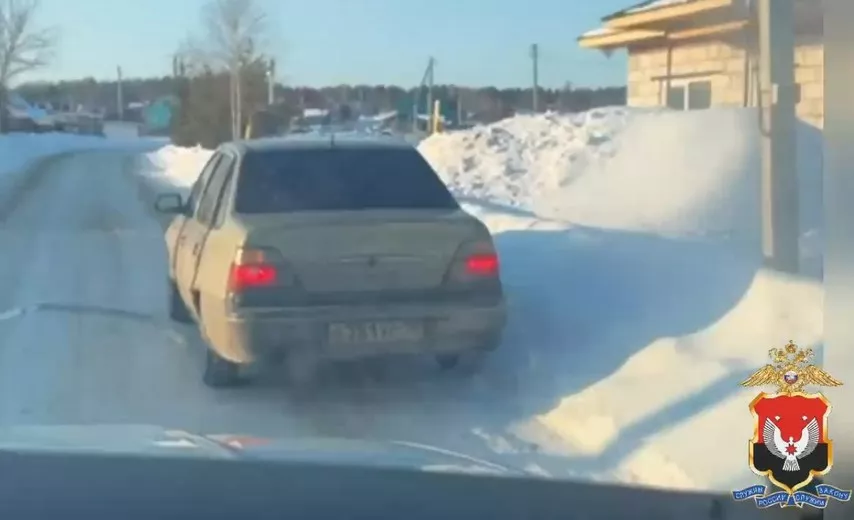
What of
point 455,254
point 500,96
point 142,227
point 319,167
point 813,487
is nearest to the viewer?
point 813,487

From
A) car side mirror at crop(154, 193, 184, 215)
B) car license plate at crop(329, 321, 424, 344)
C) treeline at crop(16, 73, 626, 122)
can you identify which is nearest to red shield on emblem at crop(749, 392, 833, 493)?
treeline at crop(16, 73, 626, 122)

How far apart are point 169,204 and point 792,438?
4.01 m

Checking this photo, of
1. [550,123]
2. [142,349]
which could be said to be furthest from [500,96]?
[142,349]

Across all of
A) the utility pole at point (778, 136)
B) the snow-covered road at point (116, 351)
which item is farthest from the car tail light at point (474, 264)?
the utility pole at point (778, 136)

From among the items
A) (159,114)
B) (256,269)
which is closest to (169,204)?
(256,269)

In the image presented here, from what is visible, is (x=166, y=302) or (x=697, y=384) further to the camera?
(x=166, y=302)

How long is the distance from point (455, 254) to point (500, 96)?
113 cm

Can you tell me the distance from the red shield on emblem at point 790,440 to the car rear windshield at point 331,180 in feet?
6.81

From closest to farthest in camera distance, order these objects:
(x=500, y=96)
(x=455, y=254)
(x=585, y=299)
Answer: (x=500, y=96) < (x=455, y=254) < (x=585, y=299)

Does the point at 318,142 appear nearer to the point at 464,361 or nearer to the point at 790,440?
the point at 464,361

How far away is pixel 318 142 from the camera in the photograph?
5.44 metres

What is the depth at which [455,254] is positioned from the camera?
6012 millimetres

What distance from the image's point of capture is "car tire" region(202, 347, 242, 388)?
224 inches

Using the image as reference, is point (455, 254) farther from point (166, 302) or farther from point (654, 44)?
point (166, 302)
